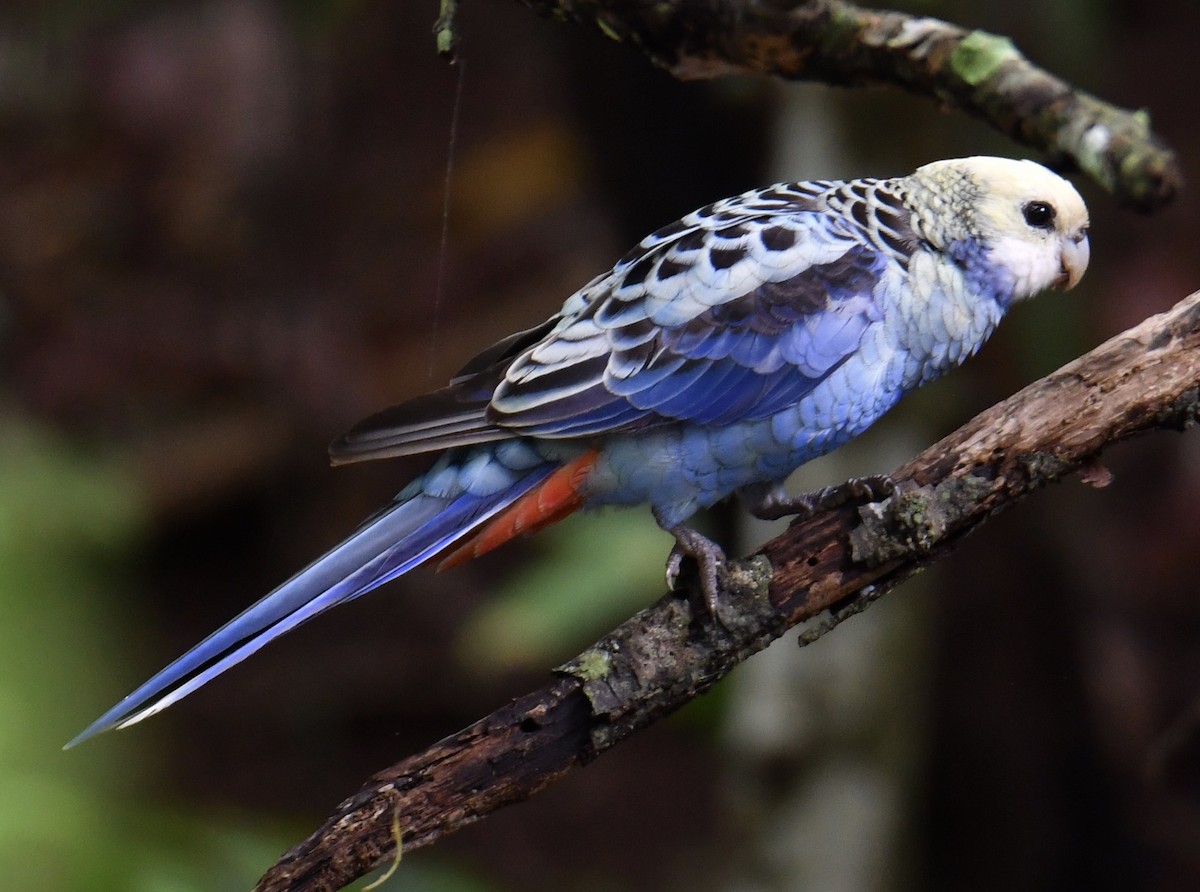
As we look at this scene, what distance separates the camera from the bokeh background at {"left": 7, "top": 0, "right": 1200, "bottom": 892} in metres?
4.45

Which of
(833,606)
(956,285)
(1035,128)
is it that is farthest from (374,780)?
(1035,128)

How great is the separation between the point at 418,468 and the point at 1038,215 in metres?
5.17

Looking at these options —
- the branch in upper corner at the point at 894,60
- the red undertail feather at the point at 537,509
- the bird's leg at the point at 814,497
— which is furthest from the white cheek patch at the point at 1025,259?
the red undertail feather at the point at 537,509

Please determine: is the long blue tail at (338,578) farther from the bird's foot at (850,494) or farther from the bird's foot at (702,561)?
the bird's foot at (850,494)

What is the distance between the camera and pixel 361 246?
985 centimetres

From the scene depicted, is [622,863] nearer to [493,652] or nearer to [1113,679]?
[493,652]

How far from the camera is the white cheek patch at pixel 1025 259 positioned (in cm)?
305

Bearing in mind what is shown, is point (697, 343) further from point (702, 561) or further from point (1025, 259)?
point (1025, 259)

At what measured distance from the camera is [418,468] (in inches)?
303

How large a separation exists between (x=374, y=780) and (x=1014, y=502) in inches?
59.5

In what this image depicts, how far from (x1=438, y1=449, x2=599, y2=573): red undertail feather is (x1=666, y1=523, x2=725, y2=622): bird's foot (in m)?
0.26

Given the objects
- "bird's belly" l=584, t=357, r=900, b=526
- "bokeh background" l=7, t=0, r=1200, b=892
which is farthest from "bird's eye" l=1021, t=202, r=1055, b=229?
"bokeh background" l=7, t=0, r=1200, b=892

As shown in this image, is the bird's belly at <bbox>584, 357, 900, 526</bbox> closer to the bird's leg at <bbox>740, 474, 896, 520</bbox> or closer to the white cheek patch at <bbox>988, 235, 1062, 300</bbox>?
the bird's leg at <bbox>740, 474, 896, 520</bbox>

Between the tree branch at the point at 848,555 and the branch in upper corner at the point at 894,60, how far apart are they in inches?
16.9
